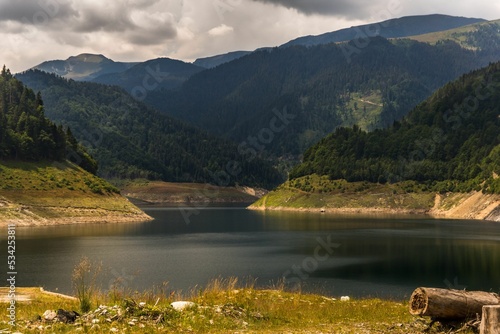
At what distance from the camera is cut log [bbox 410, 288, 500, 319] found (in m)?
24.6

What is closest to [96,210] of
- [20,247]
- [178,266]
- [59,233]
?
[59,233]

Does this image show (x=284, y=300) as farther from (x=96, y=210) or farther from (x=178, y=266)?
(x=96, y=210)

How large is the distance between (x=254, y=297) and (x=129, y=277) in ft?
158

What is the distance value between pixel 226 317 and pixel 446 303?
9765 millimetres

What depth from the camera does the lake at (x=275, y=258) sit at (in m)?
73.4

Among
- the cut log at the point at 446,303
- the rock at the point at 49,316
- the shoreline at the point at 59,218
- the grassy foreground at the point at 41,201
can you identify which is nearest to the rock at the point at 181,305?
the rock at the point at 49,316

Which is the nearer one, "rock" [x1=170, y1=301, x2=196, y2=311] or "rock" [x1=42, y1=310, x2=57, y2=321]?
"rock" [x1=42, y1=310, x2=57, y2=321]

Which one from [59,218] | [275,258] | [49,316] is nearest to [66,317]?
[49,316]

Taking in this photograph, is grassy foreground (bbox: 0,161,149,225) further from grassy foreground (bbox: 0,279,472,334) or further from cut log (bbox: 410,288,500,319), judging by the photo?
cut log (bbox: 410,288,500,319)

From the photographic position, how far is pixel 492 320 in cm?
1950

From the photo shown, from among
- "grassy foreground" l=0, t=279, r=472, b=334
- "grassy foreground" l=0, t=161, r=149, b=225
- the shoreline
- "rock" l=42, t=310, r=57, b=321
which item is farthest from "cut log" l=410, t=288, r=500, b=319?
"grassy foreground" l=0, t=161, r=149, b=225

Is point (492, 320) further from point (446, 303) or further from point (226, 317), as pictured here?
point (226, 317)

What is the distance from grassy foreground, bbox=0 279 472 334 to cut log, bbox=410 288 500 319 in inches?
40.8

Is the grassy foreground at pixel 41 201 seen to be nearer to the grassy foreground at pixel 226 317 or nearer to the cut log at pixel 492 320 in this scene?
the grassy foreground at pixel 226 317
